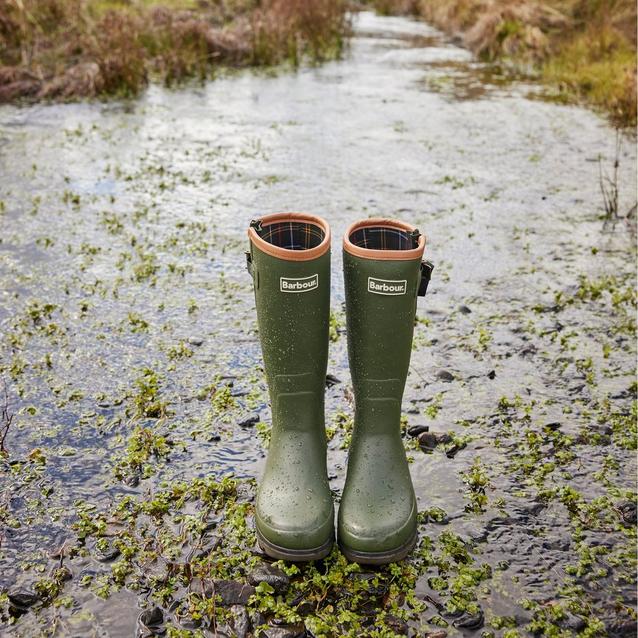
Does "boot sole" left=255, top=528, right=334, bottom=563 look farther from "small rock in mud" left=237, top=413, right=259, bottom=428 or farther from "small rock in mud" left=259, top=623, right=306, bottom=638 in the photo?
"small rock in mud" left=237, top=413, right=259, bottom=428

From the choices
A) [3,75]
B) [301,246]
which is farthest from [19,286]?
[3,75]

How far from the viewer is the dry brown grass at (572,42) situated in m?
9.07

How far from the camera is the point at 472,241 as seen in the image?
16.4 ft

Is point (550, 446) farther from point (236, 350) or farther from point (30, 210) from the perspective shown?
point (30, 210)

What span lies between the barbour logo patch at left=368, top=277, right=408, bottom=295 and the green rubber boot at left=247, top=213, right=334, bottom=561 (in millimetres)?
151

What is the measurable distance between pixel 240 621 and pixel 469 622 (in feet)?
2.14

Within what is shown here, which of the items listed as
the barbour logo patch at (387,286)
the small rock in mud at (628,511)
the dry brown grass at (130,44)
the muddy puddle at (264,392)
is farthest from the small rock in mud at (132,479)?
the dry brown grass at (130,44)

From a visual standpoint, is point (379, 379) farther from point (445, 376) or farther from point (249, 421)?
point (445, 376)

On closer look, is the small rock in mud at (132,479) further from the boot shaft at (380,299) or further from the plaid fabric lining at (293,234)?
the plaid fabric lining at (293,234)

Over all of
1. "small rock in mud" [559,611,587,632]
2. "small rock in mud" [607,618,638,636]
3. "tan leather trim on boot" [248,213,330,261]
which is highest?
"tan leather trim on boot" [248,213,330,261]

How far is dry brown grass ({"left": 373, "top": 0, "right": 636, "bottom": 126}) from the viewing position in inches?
357

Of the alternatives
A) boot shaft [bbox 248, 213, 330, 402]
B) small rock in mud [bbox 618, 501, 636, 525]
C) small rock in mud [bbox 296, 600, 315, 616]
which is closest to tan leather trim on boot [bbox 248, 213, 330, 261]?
boot shaft [bbox 248, 213, 330, 402]

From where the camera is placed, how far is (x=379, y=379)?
86.7 inches

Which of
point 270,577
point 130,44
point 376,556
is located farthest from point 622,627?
point 130,44
